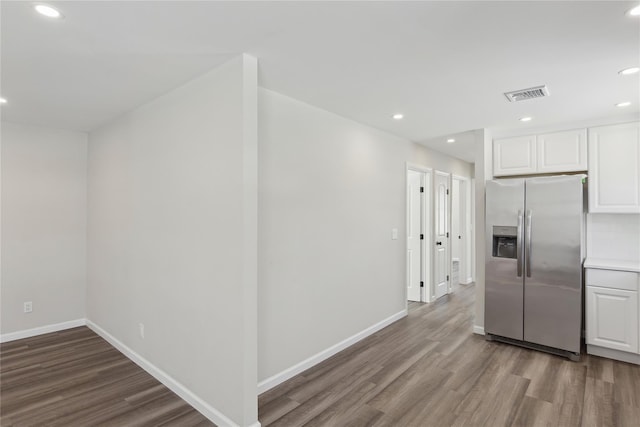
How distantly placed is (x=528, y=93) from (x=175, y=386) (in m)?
3.84

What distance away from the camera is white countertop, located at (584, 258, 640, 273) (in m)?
3.21

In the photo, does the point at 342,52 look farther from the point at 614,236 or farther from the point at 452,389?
the point at 614,236

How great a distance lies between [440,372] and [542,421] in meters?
0.87

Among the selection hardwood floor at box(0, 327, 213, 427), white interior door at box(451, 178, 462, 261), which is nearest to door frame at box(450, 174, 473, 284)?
white interior door at box(451, 178, 462, 261)

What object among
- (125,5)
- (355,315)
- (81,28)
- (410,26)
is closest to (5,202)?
(81,28)

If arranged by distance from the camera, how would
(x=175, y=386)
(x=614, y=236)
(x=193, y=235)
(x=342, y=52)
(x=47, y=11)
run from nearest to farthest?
(x=47, y=11) < (x=342, y=52) < (x=193, y=235) < (x=175, y=386) < (x=614, y=236)

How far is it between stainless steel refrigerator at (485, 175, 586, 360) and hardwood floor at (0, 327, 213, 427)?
3.22 metres

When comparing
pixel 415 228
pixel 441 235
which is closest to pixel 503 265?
pixel 415 228

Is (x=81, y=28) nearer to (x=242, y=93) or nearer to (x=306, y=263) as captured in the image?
(x=242, y=93)

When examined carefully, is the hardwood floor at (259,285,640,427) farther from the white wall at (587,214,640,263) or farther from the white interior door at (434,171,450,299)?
the white interior door at (434,171,450,299)

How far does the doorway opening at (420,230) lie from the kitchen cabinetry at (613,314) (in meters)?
2.18

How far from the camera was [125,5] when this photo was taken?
1.66 metres

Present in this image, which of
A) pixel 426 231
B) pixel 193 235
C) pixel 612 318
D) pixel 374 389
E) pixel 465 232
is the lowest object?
pixel 374 389

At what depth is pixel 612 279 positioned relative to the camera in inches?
130
